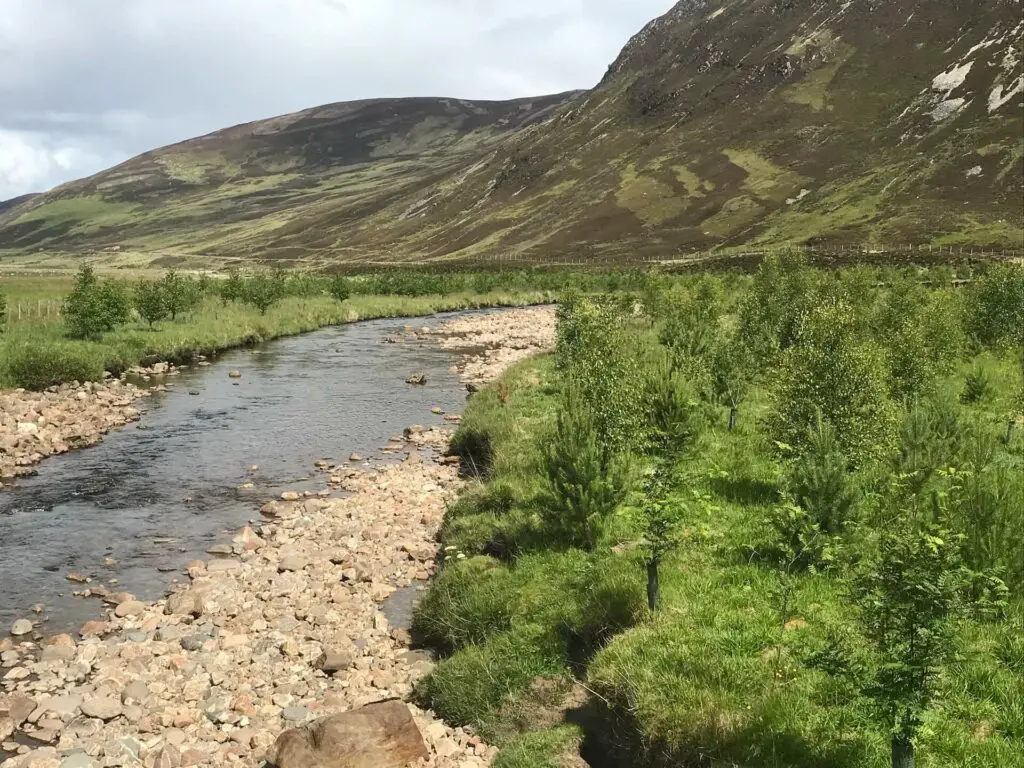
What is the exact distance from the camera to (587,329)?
21.1 meters

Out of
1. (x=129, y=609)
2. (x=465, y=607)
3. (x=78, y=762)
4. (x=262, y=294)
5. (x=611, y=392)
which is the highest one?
(x=262, y=294)

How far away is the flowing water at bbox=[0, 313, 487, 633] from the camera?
17453mm

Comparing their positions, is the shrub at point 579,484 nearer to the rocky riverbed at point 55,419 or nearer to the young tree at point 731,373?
the young tree at point 731,373

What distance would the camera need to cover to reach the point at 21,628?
14.4m

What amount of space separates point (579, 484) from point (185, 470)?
16.8 m

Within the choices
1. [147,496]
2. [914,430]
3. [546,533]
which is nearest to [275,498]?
[147,496]

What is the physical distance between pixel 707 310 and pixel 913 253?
10112 cm

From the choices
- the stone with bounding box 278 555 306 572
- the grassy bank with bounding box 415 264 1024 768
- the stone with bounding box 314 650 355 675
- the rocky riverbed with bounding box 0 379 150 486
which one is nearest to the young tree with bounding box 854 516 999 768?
the grassy bank with bounding box 415 264 1024 768

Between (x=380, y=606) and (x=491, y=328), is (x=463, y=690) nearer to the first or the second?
(x=380, y=606)

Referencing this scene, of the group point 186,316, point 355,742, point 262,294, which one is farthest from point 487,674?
point 262,294

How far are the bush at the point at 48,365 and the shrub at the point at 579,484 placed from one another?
1192 inches

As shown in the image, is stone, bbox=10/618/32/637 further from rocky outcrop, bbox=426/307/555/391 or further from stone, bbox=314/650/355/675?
rocky outcrop, bbox=426/307/555/391

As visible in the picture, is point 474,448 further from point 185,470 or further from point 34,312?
point 34,312

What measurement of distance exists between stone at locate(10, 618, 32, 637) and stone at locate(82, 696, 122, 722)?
3502 millimetres
